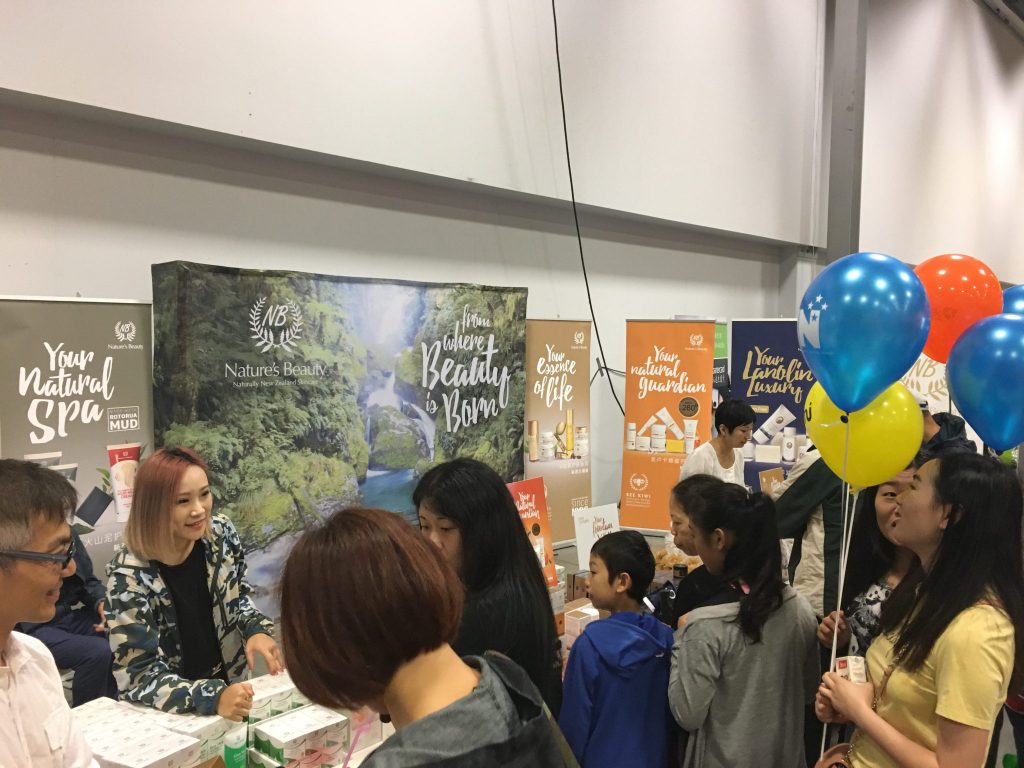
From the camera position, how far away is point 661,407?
463cm

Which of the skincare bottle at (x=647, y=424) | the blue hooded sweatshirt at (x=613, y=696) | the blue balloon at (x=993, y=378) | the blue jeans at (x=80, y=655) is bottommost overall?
the blue jeans at (x=80, y=655)

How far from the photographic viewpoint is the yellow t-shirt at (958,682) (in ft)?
4.69

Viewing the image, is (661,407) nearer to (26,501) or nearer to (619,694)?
(619,694)

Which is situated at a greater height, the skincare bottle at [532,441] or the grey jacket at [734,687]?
the skincare bottle at [532,441]

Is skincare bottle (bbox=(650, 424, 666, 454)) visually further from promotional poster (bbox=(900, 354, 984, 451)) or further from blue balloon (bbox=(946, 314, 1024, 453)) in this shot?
blue balloon (bbox=(946, 314, 1024, 453))

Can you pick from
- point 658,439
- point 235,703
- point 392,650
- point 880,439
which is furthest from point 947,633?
point 658,439

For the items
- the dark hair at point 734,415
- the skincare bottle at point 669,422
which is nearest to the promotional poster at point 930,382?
the skincare bottle at point 669,422

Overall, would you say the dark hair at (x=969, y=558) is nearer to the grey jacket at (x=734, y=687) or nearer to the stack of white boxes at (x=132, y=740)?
the grey jacket at (x=734, y=687)

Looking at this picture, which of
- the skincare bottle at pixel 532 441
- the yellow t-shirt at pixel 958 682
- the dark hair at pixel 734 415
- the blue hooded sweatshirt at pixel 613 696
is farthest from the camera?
the skincare bottle at pixel 532 441

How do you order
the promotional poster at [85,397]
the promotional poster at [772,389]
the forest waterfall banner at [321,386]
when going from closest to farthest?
the promotional poster at [85,397]
the forest waterfall banner at [321,386]
the promotional poster at [772,389]

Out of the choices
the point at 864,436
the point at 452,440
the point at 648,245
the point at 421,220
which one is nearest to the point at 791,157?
the point at 648,245

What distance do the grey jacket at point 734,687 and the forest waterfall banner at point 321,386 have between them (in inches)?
69.9

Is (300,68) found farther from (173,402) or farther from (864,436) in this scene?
(864,436)

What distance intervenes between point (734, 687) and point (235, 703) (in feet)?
3.97
